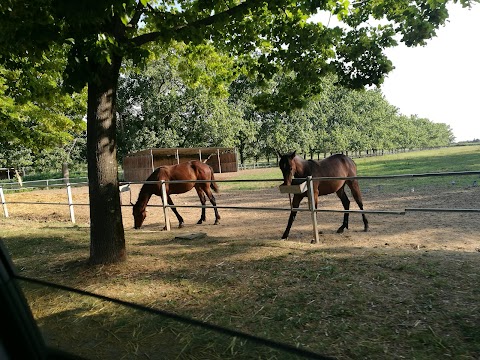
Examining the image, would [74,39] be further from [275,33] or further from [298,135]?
[298,135]

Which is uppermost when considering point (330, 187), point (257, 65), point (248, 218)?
point (257, 65)

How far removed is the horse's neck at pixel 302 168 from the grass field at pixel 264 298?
198 cm

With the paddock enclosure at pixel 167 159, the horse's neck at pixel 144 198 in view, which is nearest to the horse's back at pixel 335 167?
the horse's neck at pixel 144 198

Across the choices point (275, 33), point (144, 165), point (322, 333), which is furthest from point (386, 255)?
point (144, 165)

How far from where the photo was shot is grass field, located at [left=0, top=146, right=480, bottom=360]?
1806mm

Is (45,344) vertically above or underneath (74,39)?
underneath

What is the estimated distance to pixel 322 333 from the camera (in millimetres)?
2559

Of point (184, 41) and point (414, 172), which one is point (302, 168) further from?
point (414, 172)

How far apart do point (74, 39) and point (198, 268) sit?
9.36 feet

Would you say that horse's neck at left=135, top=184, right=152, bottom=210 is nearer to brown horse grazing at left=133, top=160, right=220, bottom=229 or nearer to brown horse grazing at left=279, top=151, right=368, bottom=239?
brown horse grazing at left=133, top=160, right=220, bottom=229

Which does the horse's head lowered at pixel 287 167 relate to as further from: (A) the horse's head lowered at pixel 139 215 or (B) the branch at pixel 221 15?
(A) the horse's head lowered at pixel 139 215

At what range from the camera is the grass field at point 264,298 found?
71.1 inches

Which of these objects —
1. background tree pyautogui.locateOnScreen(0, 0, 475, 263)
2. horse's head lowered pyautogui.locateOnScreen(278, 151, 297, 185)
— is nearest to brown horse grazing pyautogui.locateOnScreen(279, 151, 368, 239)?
horse's head lowered pyautogui.locateOnScreen(278, 151, 297, 185)

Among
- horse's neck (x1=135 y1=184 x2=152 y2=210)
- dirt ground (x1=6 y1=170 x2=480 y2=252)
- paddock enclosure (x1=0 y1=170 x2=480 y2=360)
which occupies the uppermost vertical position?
horse's neck (x1=135 y1=184 x2=152 y2=210)
